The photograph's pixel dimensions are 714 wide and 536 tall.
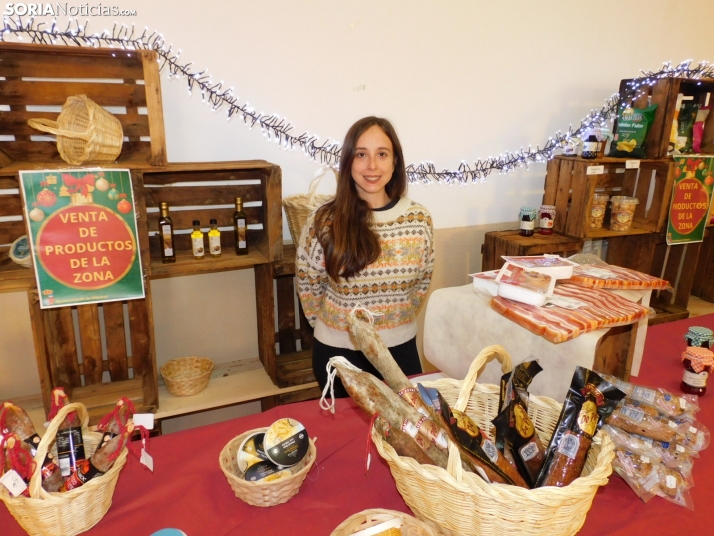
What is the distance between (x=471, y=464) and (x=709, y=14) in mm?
3532

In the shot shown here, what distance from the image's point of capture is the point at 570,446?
0.93 m

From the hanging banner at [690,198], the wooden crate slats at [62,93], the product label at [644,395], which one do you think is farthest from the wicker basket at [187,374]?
the hanging banner at [690,198]

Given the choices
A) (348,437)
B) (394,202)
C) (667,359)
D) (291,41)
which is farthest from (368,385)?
(291,41)

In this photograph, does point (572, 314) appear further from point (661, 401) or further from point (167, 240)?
point (167, 240)

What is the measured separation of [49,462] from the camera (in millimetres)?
941

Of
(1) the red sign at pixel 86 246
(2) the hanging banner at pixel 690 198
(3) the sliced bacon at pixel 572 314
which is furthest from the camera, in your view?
(2) the hanging banner at pixel 690 198

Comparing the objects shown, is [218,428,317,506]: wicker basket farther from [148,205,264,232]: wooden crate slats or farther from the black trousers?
[148,205,264,232]: wooden crate slats

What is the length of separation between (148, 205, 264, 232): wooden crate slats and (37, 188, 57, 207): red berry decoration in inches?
19.7

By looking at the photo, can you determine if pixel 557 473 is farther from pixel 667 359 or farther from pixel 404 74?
pixel 404 74

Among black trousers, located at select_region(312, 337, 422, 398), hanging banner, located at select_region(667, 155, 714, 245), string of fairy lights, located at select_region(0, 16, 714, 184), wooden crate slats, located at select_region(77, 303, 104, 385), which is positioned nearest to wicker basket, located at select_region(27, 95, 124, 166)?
string of fairy lights, located at select_region(0, 16, 714, 184)

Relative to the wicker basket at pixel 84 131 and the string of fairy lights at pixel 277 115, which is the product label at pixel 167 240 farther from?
the string of fairy lights at pixel 277 115

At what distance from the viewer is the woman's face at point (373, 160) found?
1706 millimetres

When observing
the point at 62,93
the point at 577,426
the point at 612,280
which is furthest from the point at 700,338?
the point at 62,93

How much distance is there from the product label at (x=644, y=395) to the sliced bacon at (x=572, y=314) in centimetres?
16
